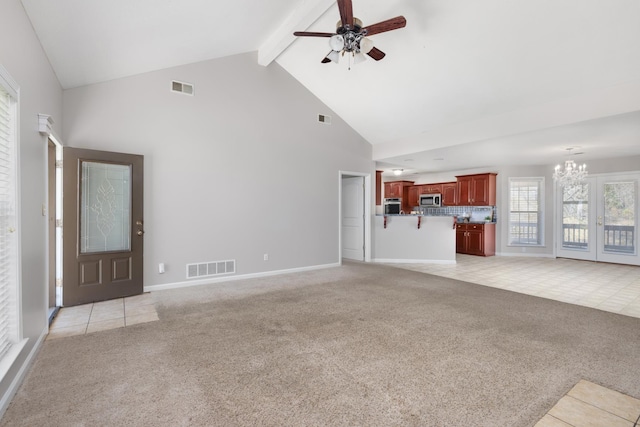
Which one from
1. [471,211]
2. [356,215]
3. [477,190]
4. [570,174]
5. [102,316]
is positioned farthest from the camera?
[471,211]

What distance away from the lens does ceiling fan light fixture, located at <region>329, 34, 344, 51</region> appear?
10.2 ft

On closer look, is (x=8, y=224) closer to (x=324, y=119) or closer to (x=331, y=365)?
(x=331, y=365)

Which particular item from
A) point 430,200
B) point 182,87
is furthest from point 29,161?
point 430,200

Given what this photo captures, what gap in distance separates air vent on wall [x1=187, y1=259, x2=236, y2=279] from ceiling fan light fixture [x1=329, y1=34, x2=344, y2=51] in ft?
11.2

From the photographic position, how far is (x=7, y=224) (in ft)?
7.00

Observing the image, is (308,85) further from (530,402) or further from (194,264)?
(530,402)

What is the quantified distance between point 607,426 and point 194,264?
4546 mm

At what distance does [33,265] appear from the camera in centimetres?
255

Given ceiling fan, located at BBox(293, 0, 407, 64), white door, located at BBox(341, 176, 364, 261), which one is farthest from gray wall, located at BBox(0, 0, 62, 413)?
white door, located at BBox(341, 176, 364, 261)

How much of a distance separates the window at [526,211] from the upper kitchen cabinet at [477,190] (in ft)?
1.63

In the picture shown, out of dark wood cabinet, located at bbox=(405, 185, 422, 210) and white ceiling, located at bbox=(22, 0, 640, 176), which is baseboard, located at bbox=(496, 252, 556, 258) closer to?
dark wood cabinet, located at bbox=(405, 185, 422, 210)

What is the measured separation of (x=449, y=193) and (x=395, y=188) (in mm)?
1830

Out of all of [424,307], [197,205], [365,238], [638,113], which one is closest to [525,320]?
[424,307]

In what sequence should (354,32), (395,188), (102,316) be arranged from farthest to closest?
(395,188) < (102,316) < (354,32)
